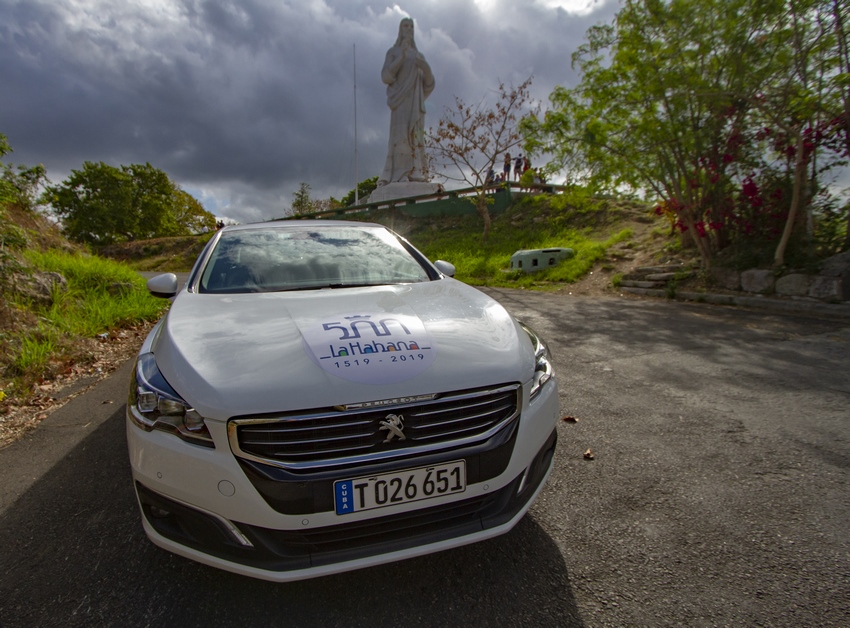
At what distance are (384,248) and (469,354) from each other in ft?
5.29

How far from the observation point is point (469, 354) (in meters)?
1.83

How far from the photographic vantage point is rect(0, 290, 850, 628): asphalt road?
167cm

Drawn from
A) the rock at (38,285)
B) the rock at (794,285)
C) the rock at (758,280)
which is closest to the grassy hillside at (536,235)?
the rock at (758,280)

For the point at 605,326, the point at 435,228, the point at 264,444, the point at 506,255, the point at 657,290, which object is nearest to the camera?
the point at 264,444

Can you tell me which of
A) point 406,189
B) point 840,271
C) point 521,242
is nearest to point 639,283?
point 840,271

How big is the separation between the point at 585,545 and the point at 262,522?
132cm

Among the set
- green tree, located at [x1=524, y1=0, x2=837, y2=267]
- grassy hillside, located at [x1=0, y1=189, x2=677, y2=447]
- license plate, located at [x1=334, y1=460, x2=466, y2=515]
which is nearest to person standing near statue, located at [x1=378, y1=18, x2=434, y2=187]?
grassy hillside, located at [x1=0, y1=189, x2=677, y2=447]

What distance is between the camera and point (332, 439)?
1.58 metres

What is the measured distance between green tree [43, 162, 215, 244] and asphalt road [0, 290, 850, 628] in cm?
4286

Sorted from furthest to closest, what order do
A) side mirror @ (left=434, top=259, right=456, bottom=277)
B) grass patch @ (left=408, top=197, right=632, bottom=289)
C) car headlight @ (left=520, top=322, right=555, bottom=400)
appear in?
grass patch @ (left=408, top=197, right=632, bottom=289) → side mirror @ (left=434, top=259, right=456, bottom=277) → car headlight @ (left=520, top=322, right=555, bottom=400)

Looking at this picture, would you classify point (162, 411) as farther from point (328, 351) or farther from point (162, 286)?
point (162, 286)

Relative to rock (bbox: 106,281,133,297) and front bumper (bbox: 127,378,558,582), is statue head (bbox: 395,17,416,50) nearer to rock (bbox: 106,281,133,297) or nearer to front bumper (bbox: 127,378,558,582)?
rock (bbox: 106,281,133,297)

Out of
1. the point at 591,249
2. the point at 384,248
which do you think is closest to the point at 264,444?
the point at 384,248

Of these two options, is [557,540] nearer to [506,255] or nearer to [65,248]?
[65,248]
